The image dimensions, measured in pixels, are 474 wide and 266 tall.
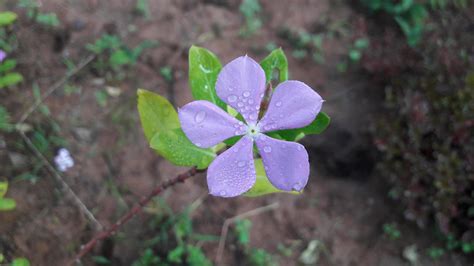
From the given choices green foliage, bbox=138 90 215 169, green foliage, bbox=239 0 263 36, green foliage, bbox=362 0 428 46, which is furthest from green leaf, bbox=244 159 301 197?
green foliage, bbox=362 0 428 46

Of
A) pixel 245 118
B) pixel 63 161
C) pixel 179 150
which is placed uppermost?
pixel 245 118

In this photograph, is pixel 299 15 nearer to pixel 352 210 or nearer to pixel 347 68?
pixel 347 68

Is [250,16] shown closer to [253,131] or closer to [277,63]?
[277,63]

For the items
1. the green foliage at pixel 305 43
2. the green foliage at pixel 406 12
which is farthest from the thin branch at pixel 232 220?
the green foliage at pixel 406 12

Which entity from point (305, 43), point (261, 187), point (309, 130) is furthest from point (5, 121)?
point (305, 43)

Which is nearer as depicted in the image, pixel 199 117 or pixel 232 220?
pixel 199 117

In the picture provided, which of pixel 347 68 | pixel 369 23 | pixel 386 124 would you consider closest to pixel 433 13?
pixel 369 23
